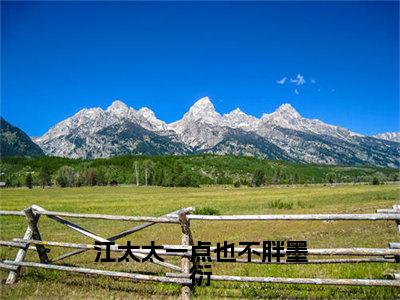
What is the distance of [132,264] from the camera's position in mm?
14406

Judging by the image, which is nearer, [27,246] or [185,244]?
[185,244]

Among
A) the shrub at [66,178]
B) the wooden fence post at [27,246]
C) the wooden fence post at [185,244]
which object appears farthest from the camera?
the shrub at [66,178]

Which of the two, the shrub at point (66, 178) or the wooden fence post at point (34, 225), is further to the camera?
the shrub at point (66, 178)

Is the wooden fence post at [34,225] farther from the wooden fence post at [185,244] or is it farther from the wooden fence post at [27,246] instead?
the wooden fence post at [185,244]

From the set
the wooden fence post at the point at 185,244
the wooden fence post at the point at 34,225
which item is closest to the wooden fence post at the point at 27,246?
the wooden fence post at the point at 34,225

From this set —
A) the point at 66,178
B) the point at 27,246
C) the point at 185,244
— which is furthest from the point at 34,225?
the point at 66,178

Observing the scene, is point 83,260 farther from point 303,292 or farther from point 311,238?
point 311,238

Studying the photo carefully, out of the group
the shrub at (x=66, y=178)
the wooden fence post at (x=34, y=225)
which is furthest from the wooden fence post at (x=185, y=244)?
the shrub at (x=66, y=178)

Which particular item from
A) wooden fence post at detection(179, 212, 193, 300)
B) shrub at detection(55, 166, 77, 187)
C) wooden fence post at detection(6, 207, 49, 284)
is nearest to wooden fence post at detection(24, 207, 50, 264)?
wooden fence post at detection(6, 207, 49, 284)

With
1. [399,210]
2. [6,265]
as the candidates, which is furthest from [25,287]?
[399,210]

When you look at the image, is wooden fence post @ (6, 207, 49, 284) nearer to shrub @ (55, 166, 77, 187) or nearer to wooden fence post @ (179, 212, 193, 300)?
wooden fence post @ (179, 212, 193, 300)

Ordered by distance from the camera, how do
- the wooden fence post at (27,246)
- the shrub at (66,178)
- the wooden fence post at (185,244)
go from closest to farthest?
1. the wooden fence post at (185,244)
2. the wooden fence post at (27,246)
3. the shrub at (66,178)

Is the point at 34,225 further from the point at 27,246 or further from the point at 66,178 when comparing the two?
the point at 66,178

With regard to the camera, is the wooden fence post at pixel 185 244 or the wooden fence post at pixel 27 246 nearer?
the wooden fence post at pixel 185 244
